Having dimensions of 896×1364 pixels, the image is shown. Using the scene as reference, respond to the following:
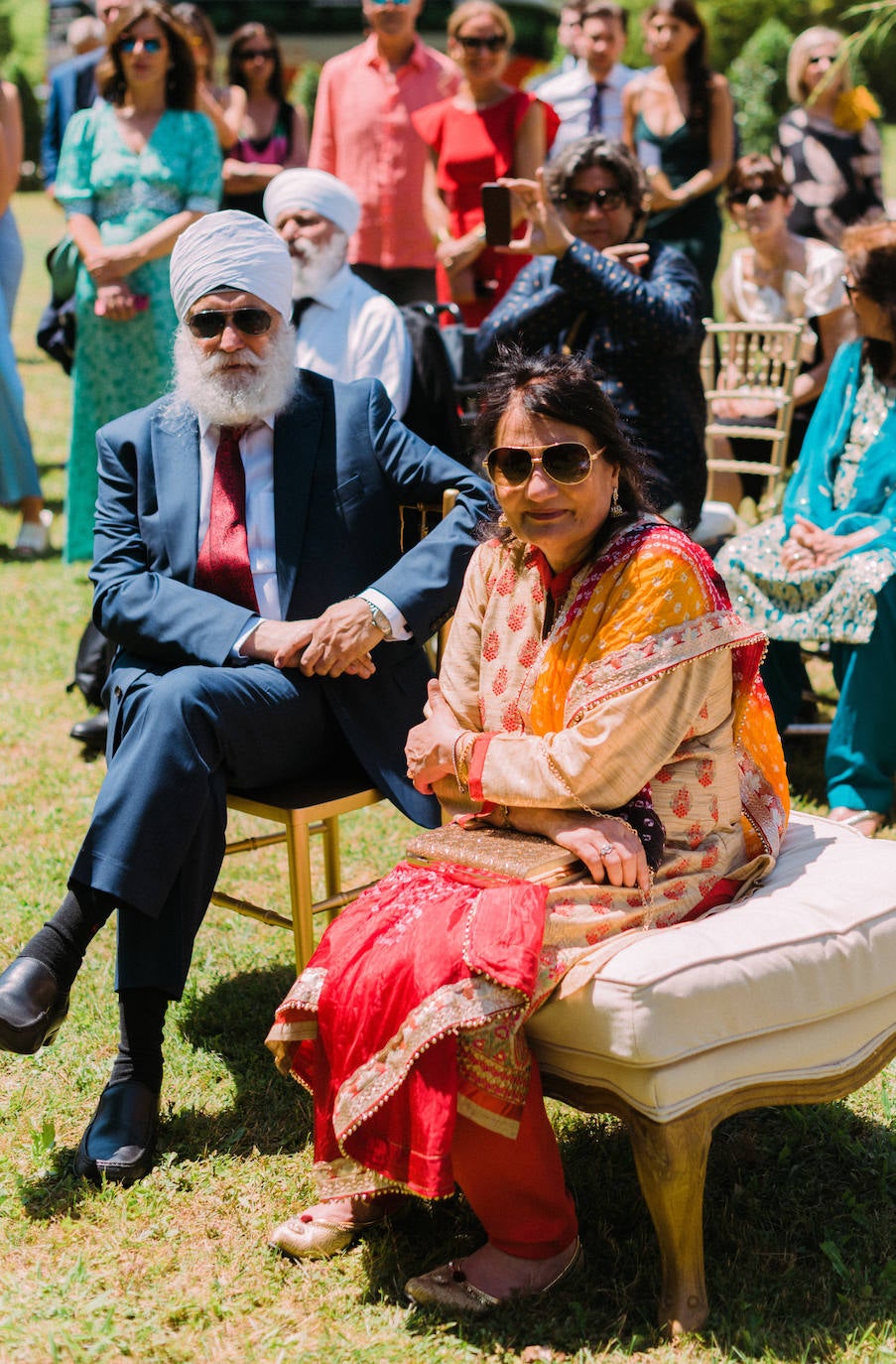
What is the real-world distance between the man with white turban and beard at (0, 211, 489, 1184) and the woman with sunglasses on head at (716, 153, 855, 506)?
11.4 feet

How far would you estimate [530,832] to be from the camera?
9.52 feet

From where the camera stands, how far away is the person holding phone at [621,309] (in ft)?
16.1

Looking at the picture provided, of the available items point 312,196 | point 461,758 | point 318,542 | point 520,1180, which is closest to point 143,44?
point 312,196

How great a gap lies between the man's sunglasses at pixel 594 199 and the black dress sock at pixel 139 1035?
3.10 meters

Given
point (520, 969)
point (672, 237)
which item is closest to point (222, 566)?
point (520, 969)

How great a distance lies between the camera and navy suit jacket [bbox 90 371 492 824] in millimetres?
3572

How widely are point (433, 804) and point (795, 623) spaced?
5.79 feet

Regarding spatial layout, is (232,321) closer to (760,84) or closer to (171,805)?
(171,805)

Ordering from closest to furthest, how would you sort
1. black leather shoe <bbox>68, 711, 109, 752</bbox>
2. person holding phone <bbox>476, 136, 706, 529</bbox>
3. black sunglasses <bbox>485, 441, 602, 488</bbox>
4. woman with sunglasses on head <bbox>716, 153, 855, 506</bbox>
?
black sunglasses <bbox>485, 441, 602, 488</bbox>
person holding phone <bbox>476, 136, 706, 529</bbox>
black leather shoe <bbox>68, 711, 109, 752</bbox>
woman with sunglasses on head <bbox>716, 153, 855, 506</bbox>

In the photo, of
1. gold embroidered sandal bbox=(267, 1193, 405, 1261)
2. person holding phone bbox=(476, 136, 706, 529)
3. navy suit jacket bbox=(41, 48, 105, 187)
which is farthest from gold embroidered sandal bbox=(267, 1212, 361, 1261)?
navy suit jacket bbox=(41, 48, 105, 187)

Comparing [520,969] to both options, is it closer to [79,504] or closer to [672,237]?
[79,504]

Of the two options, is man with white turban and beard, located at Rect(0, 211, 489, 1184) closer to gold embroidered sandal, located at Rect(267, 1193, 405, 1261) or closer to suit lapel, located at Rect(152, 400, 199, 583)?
suit lapel, located at Rect(152, 400, 199, 583)

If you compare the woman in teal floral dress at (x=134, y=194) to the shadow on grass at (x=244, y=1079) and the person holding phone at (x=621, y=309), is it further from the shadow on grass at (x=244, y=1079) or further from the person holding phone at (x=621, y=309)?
the shadow on grass at (x=244, y=1079)

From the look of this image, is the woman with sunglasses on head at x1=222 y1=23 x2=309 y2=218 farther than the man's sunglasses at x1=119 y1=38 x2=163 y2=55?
Answer: Yes
